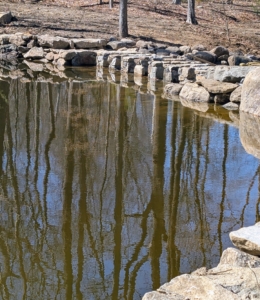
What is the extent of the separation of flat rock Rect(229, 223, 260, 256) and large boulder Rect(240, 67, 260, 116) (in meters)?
8.25

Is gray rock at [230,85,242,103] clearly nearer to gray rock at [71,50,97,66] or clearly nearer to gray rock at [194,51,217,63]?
gray rock at [194,51,217,63]

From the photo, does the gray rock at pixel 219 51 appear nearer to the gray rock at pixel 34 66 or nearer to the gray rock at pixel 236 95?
the gray rock at pixel 34 66

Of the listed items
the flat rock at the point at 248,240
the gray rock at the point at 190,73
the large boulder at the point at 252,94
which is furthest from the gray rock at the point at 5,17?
the flat rock at the point at 248,240

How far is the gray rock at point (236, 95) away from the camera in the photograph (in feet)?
49.5

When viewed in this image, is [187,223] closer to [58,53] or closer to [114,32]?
[58,53]

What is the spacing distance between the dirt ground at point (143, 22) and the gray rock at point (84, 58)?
4144 mm

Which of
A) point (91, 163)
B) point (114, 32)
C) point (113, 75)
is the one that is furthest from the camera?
point (114, 32)

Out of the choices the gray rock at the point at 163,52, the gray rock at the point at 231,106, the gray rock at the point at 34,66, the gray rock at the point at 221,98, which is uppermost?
the gray rock at the point at 163,52

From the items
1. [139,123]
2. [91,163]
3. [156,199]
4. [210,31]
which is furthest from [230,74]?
[210,31]

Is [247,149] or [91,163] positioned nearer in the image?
[91,163]

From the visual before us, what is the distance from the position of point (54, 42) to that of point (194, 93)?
11.1m

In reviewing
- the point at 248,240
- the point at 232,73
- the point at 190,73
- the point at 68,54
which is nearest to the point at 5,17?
the point at 68,54

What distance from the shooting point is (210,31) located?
31.6m

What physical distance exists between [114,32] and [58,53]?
5262mm
